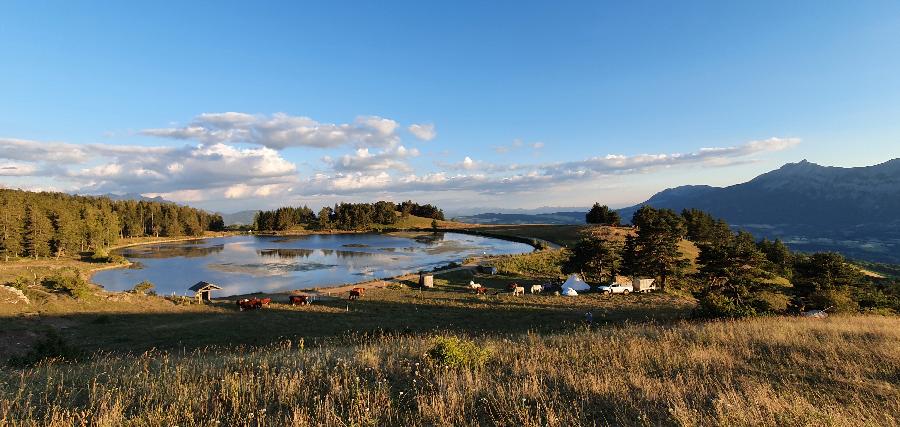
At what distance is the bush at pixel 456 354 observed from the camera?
8852 millimetres

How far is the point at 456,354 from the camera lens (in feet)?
29.4

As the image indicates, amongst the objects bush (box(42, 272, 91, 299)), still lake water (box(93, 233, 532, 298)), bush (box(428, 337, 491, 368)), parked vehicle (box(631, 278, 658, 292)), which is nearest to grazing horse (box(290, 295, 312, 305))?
bush (box(42, 272, 91, 299))

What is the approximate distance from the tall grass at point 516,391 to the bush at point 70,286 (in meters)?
32.4

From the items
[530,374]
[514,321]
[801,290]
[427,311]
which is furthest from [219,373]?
A: [801,290]

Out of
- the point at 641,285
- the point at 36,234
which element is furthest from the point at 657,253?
the point at 36,234

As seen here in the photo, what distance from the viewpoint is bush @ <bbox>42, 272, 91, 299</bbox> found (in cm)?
3450

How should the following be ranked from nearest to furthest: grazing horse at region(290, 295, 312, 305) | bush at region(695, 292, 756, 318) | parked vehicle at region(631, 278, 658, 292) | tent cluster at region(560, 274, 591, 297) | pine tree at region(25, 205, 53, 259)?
bush at region(695, 292, 756, 318) < grazing horse at region(290, 295, 312, 305) < tent cluster at region(560, 274, 591, 297) < parked vehicle at region(631, 278, 658, 292) < pine tree at region(25, 205, 53, 259)

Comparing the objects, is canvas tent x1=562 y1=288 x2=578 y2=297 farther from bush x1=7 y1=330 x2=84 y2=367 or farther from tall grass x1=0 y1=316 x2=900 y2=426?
bush x1=7 y1=330 x2=84 y2=367

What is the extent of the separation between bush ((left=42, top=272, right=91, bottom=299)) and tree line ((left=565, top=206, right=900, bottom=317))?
45716mm

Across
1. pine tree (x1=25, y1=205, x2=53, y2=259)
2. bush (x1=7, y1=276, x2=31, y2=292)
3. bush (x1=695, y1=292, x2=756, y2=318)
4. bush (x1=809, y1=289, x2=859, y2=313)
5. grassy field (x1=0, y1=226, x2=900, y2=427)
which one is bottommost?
bush (x1=809, y1=289, x2=859, y2=313)

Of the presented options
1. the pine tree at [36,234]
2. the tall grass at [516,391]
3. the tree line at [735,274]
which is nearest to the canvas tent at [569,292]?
the tree line at [735,274]

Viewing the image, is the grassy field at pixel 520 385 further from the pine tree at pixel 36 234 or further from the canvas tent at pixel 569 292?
the pine tree at pixel 36 234

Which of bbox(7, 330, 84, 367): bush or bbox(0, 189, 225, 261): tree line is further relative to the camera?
bbox(0, 189, 225, 261): tree line

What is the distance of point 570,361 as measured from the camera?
950 centimetres
